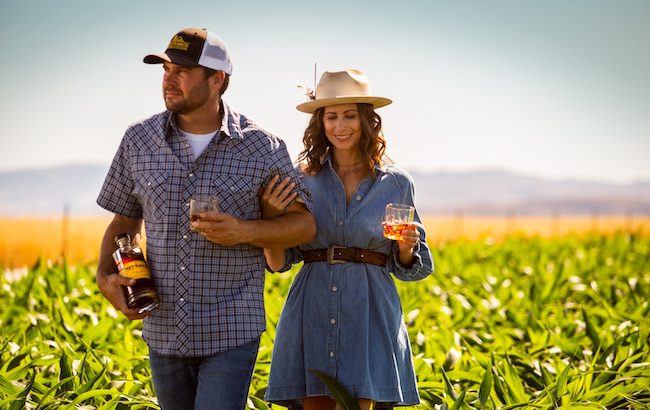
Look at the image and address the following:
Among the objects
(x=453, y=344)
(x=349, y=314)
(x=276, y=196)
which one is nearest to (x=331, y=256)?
(x=349, y=314)

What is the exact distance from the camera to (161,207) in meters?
3.71

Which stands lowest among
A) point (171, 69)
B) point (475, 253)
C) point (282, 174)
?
point (475, 253)

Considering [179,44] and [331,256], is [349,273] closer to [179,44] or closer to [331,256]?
[331,256]

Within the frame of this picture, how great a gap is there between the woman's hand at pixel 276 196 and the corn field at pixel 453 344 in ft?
3.84

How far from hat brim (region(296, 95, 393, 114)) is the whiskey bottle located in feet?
3.64

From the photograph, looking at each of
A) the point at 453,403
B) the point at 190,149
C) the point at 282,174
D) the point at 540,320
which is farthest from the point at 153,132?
the point at 540,320

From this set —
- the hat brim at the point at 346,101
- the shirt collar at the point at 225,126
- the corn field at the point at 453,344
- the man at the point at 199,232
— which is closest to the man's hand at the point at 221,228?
the man at the point at 199,232

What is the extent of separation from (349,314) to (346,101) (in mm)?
961

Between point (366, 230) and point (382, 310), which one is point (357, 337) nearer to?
point (382, 310)

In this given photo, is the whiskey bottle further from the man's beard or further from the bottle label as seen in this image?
the man's beard

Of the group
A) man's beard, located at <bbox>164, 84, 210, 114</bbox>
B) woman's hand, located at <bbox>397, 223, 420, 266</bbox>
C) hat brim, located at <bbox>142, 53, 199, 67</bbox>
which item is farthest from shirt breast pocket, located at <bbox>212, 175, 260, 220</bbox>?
woman's hand, located at <bbox>397, 223, 420, 266</bbox>

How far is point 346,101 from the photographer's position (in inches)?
166

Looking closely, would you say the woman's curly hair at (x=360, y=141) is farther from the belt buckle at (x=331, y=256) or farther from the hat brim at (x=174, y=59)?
the hat brim at (x=174, y=59)

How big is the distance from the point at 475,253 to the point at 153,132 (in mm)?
9440
